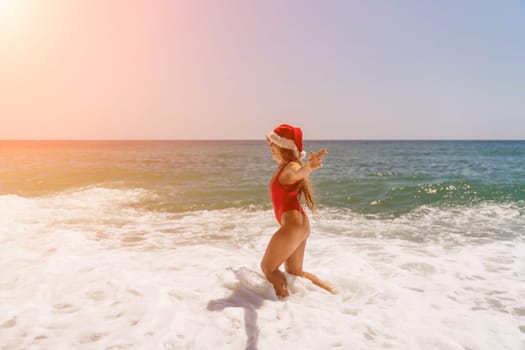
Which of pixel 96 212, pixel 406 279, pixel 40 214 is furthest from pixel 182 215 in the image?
pixel 406 279

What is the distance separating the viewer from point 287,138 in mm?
4055

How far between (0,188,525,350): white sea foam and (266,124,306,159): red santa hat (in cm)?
161

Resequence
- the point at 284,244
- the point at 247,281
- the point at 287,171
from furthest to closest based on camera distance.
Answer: the point at 247,281
the point at 284,244
the point at 287,171

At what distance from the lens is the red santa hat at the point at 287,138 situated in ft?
13.2

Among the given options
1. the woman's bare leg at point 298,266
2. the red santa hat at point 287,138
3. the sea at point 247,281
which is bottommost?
the sea at point 247,281

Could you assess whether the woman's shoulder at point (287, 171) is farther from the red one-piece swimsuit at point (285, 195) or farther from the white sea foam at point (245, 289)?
the white sea foam at point (245, 289)

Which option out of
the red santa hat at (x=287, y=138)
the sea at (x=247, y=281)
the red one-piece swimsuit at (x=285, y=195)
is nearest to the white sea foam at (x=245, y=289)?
the sea at (x=247, y=281)

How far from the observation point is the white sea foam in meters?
3.29

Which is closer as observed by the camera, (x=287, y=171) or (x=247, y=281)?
(x=287, y=171)

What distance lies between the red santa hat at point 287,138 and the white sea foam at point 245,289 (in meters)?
1.61

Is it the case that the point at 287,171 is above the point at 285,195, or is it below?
above

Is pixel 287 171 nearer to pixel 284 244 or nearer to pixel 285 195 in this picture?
pixel 285 195

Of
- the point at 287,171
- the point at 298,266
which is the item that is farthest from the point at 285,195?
the point at 298,266

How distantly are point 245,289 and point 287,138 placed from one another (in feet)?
6.09
